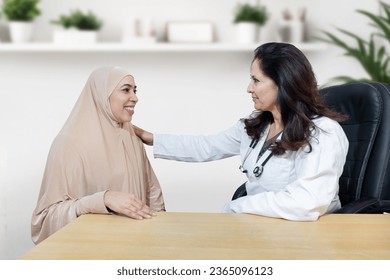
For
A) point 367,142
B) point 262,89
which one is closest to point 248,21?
point 367,142

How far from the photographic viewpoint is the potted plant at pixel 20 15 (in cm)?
380

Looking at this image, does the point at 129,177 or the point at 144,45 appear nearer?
the point at 129,177

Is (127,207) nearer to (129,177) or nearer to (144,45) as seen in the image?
(129,177)

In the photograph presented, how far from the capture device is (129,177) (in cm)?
234

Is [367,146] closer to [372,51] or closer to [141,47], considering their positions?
[372,51]

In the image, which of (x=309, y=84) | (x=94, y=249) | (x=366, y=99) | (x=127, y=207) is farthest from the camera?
(x=366, y=99)

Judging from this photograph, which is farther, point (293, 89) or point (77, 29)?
point (77, 29)

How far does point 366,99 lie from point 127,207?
1120 mm

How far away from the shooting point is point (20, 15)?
12.5ft

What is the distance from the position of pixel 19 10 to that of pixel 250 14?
144 cm

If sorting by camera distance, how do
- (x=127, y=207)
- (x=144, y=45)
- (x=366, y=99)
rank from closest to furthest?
(x=127, y=207)
(x=366, y=99)
(x=144, y=45)

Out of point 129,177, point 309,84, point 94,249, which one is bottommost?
point 129,177

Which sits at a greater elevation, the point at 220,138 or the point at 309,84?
the point at 309,84

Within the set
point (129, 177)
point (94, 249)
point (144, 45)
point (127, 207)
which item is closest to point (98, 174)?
point (129, 177)
